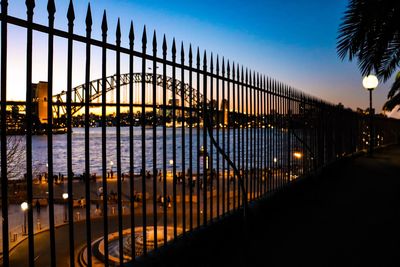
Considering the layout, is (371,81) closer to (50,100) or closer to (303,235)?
(303,235)

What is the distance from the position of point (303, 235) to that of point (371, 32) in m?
5.55

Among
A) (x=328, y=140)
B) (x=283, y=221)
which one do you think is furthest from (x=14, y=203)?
(x=283, y=221)

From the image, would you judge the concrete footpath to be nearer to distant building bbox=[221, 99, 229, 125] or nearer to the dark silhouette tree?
distant building bbox=[221, 99, 229, 125]

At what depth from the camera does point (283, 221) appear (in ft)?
16.9

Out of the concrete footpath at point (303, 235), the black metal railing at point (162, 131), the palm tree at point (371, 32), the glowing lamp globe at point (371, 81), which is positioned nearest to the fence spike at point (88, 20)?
the black metal railing at point (162, 131)

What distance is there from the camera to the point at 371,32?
305 inches

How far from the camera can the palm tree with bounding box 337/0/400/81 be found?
671 cm

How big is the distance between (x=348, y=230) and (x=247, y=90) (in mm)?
2407


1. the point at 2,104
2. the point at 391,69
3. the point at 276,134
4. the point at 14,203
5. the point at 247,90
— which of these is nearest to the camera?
the point at 2,104

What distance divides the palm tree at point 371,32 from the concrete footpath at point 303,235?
3.33 meters

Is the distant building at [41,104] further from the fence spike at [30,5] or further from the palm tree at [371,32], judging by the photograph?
the palm tree at [371,32]

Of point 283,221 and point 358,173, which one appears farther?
point 358,173

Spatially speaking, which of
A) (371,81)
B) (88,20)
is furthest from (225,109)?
(371,81)

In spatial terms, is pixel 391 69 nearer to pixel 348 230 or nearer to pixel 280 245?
→ pixel 348 230
